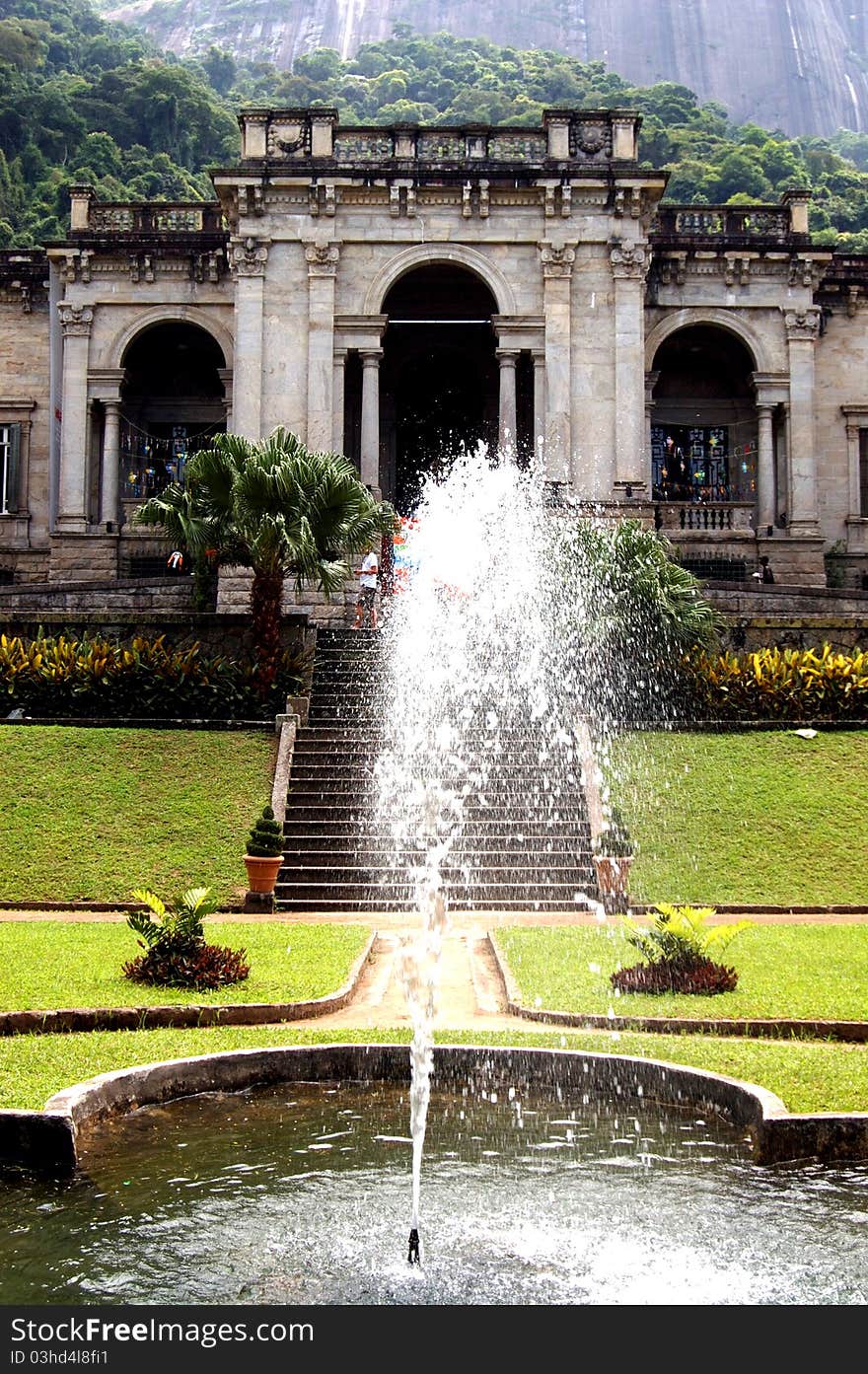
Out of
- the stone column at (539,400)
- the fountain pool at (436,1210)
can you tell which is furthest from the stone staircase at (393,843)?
the stone column at (539,400)

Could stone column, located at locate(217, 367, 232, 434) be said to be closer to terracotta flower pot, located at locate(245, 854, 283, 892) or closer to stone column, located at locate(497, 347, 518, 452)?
stone column, located at locate(497, 347, 518, 452)

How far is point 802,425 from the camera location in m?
29.8

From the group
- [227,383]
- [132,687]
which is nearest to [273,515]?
[132,687]

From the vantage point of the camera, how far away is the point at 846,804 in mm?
17094

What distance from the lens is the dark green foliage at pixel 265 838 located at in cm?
1515

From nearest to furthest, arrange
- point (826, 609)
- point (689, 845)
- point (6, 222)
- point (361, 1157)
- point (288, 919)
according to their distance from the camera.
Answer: point (361, 1157) < point (288, 919) < point (689, 845) < point (826, 609) < point (6, 222)

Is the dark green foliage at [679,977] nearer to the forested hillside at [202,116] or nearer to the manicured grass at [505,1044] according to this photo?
the manicured grass at [505,1044]

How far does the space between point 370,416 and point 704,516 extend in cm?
734

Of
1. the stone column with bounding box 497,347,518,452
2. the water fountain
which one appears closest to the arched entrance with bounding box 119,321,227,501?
the stone column with bounding box 497,347,518,452

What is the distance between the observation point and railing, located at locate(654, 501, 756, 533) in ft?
93.5

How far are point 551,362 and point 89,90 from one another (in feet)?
163
